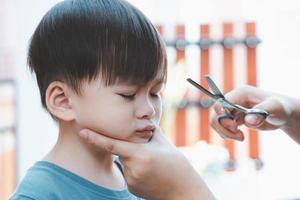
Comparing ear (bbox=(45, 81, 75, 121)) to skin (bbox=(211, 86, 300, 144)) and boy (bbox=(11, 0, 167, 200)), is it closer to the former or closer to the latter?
boy (bbox=(11, 0, 167, 200))

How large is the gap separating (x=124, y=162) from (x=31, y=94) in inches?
38.0

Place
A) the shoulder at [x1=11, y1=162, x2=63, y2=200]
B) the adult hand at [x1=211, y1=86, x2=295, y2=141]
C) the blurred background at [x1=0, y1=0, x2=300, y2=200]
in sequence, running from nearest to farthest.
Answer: the shoulder at [x1=11, y1=162, x2=63, y2=200] → the adult hand at [x1=211, y1=86, x2=295, y2=141] → the blurred background at [x1=0, y1=0, x2=300, y2=200]

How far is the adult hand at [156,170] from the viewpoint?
63 centimetres

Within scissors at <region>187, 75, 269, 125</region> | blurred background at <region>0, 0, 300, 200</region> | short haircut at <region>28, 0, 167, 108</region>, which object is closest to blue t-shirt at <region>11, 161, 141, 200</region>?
short haircut at <region>28, 0, 167, 108</region>

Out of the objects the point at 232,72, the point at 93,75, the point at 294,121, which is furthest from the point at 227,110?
the point at 232,72

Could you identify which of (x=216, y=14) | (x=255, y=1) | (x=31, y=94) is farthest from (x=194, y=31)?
(x=31, y=94)

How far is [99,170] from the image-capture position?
27.2 inches

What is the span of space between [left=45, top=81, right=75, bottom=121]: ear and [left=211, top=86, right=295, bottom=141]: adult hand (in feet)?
0.99

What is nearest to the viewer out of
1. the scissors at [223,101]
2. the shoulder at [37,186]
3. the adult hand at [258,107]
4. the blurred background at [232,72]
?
the shoulder at [37,186]

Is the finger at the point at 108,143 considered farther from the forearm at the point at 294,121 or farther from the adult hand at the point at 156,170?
the forearm at the point at 294,121

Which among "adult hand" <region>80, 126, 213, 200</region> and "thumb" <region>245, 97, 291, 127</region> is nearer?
"adult hand" <region>80, 126, 213, 200</region>

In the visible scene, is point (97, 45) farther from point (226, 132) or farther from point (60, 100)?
point (226, 132)

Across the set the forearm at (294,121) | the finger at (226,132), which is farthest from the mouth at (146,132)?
the forearm at (294,121)

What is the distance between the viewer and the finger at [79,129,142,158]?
624 millimetres
